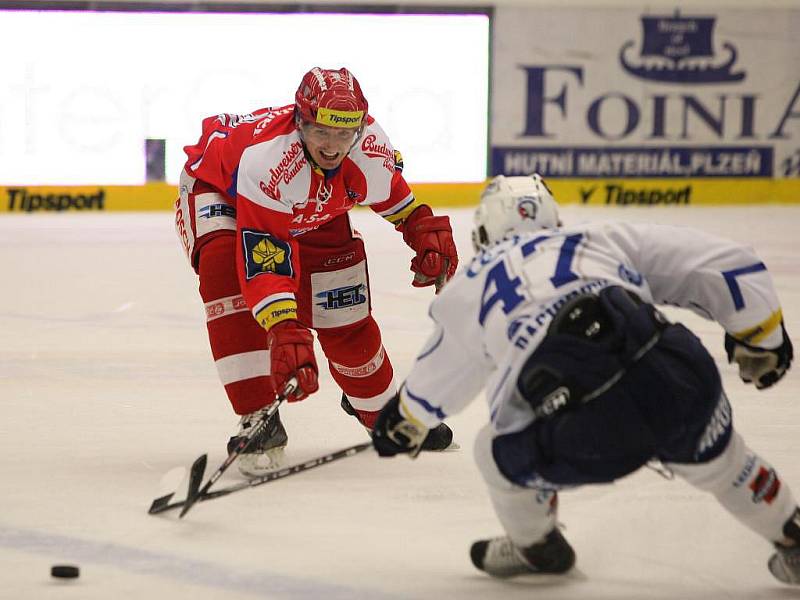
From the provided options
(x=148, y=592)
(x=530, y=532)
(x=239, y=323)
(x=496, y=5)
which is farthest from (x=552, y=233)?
(x=496, y=5)

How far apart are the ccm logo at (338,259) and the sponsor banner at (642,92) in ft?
24.1

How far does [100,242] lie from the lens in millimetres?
8242

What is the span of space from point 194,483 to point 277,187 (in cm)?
72

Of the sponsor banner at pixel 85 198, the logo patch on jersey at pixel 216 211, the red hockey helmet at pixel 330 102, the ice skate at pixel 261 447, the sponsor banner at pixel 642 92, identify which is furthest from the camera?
the sponsor banner at pixel 642 92

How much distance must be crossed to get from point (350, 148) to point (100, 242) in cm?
543

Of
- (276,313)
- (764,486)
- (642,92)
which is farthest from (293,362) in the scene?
(642,92)

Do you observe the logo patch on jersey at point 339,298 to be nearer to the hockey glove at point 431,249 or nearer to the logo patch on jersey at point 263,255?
Answer: the hockey glove at point 431,249

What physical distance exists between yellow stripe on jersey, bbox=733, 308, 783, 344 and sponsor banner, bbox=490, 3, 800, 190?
28.3 feet

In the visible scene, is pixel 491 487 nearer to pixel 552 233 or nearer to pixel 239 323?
pixel 552 233

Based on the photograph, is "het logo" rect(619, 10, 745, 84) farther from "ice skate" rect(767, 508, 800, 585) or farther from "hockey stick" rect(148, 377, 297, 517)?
"ice skate" rect(767, 508, 800, 585)

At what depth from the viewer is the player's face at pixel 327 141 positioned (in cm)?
298

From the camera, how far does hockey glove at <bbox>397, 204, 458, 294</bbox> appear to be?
132 inches

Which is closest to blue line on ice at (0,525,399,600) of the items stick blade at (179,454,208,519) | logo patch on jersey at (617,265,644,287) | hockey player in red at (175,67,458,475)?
stick blade at (179,454,208,519)

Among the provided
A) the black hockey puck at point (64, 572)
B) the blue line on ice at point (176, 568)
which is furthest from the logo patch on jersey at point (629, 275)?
the black hockey puck at point (64, 572)
